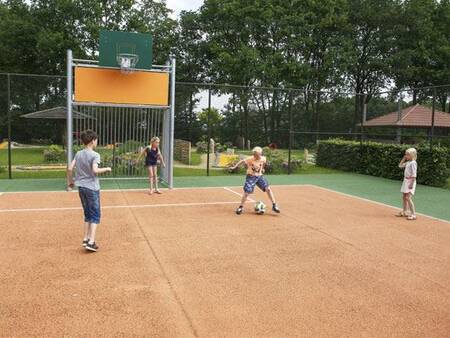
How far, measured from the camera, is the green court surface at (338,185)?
11.8m

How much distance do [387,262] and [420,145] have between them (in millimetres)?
10725

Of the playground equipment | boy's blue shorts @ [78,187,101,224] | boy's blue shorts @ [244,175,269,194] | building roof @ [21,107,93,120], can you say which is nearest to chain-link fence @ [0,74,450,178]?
building roof @ [21,107,93,120]

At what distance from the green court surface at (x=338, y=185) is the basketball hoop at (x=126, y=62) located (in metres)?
3.25

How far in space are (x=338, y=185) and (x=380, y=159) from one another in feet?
11.2

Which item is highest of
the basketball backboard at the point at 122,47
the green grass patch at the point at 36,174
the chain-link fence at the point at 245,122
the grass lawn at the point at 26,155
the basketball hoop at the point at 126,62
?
the basketball backboard at the point at 122,47

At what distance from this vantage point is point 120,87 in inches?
520

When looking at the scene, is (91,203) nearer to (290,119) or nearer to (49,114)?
(290,119)

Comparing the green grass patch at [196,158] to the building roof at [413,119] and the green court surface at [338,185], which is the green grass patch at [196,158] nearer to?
the green court surface at [338,185]

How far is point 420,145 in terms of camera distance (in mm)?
15961

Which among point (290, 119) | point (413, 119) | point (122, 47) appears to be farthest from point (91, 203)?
point (413, 119)

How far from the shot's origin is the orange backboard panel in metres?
12.9

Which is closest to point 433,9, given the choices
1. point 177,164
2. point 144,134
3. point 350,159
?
point 350,159

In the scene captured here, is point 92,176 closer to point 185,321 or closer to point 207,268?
point 207,268

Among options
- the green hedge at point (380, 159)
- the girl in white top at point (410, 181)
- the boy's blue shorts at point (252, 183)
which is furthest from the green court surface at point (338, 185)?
the boy's blue shorts at point (252, 183)
